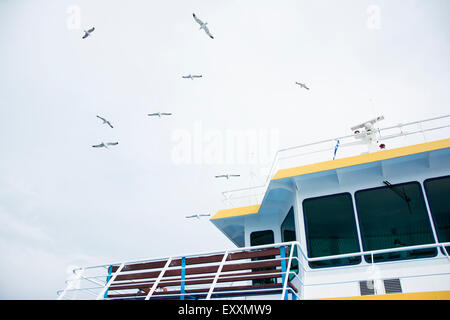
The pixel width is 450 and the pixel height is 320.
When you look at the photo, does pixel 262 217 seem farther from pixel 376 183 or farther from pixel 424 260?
pixel 424 260

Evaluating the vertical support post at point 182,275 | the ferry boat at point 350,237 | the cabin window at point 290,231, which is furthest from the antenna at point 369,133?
the vertical support post at point 182,275

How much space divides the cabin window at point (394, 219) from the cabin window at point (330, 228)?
0.82ft

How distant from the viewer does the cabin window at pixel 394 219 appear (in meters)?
7.23

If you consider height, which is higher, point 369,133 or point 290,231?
point 369,133

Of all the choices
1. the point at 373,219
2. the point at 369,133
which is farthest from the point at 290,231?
the point at 369,133

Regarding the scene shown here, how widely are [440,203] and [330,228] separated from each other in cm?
241

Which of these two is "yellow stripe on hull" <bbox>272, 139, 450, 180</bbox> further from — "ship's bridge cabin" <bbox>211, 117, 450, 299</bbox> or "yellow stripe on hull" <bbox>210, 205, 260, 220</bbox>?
"yellow stripe on hull" <bbox>210, 205, 260, 220</bbox>

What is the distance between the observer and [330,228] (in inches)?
321

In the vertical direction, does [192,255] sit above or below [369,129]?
below

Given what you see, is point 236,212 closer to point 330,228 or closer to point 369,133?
point 330,228

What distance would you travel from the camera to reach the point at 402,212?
762cm

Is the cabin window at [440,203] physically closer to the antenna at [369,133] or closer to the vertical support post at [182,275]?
the antenna at [369,133]
